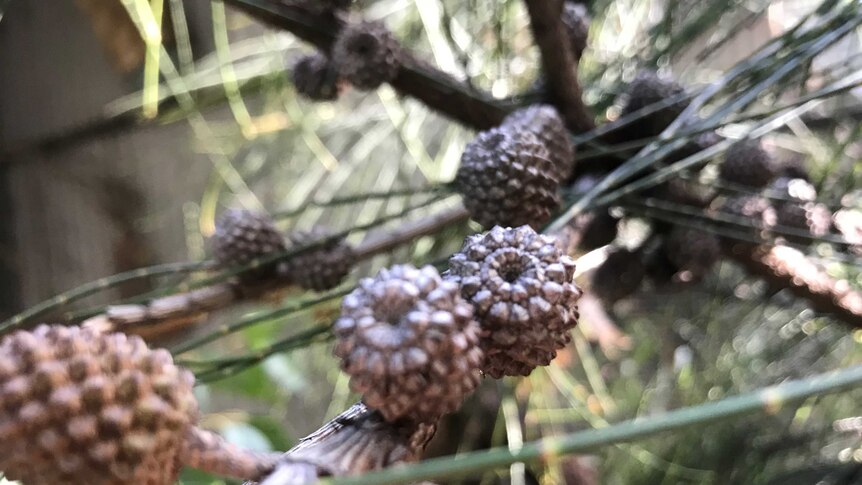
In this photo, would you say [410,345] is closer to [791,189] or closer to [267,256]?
[267,256]

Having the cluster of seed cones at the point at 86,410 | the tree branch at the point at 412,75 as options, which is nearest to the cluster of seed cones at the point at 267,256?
the tree branch at the point at 412,75

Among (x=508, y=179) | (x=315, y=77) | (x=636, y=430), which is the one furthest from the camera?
(x=315, y=77)

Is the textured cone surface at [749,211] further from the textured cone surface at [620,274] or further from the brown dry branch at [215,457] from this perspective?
the brown dry branch at [215,457]

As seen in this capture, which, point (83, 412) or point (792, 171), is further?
point (792, 171)

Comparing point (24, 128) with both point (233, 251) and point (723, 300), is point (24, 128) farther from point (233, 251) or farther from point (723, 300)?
point (723, 300)

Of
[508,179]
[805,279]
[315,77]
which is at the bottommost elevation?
[805,279]

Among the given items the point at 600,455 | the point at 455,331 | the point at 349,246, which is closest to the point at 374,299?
the point at 455,331

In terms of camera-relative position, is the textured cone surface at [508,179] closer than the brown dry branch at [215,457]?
No

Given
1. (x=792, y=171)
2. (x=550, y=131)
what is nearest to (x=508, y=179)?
(x=550, y=131)
